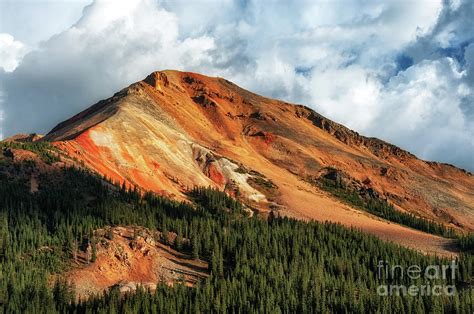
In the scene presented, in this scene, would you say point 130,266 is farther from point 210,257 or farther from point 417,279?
point 417,279

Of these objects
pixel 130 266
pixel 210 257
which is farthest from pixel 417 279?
pixel 130 266

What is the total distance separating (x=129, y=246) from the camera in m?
101

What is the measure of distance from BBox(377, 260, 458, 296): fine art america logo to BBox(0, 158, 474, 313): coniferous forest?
113cm

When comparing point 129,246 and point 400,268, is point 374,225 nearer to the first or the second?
point 400,268

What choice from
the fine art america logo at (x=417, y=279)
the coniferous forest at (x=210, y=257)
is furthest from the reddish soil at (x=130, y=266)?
the fine art america logo at (x=417, y=279)

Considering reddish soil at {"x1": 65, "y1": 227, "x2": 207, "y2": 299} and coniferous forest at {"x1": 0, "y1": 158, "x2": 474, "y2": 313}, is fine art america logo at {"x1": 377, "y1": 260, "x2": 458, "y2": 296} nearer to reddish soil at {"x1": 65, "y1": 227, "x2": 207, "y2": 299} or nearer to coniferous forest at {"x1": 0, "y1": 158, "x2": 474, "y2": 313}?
coniferous forest at {"x1": 0, "y1": 158, "x2": 474, "y2": 313}

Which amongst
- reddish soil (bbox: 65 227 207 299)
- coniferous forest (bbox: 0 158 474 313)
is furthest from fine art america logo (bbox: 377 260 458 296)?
reddish soil (bbox: 65 227 207 299)

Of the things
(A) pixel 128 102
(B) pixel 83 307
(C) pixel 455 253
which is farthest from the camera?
(A) pixel 128 102

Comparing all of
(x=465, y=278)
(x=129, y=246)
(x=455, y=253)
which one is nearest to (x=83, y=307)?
(x=129, y=246)

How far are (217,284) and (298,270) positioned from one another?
1965 cm

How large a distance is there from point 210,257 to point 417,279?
129 ft

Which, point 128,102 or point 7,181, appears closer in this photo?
point 7,181

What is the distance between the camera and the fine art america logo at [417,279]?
3802 inches

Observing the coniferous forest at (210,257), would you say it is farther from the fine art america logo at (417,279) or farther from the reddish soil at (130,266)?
the reddish soil at (130,266)
